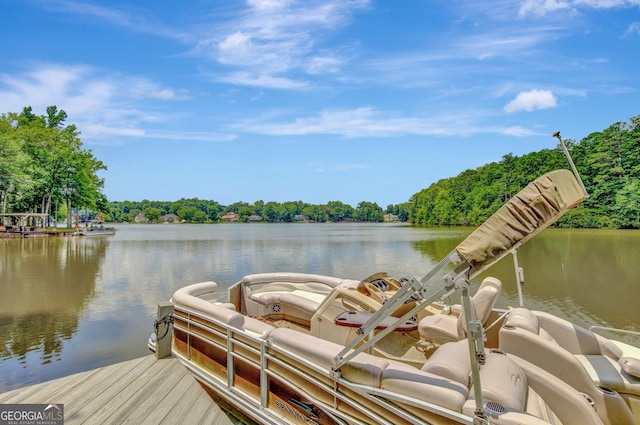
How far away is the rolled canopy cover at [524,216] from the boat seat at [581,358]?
1.36 meters

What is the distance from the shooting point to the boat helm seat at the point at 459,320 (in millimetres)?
3961

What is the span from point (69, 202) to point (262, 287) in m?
52.1

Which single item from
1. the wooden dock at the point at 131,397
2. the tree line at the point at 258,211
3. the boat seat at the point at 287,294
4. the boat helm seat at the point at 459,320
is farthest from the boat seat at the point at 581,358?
the tree line at the point at 258,211

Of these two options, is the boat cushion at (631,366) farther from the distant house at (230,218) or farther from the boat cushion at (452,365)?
the distant house at (230,218)

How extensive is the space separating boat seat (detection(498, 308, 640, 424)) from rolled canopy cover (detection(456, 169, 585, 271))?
1359 mm

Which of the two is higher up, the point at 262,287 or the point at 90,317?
the point at 262,287

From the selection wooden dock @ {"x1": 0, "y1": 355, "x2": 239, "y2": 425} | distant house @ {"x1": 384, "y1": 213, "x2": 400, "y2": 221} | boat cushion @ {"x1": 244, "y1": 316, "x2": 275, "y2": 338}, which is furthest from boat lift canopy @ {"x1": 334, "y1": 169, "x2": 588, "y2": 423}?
distant house @ {"x1": 384, "y1": 213, "x2": 400, "y2": 221}

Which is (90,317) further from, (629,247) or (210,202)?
(210,202)

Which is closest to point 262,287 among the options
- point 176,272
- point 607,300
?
point 607,300

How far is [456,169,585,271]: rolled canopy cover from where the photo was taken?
227 cm

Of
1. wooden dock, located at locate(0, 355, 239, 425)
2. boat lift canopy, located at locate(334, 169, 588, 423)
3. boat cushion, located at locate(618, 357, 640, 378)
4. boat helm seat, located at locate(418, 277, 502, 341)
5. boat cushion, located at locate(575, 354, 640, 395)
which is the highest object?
boat lift canopy, located at locate(334, 169, 588, 423)

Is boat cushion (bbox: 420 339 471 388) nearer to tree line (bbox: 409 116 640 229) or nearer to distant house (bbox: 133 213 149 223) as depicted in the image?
tree line (bbox: 409 116 640 229)

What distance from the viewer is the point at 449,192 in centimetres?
8819

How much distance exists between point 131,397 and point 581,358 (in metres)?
4.65
